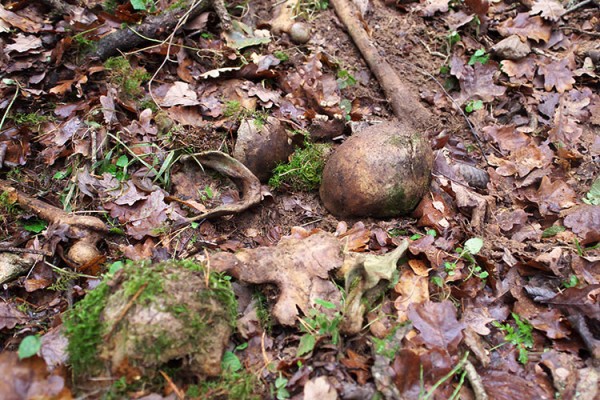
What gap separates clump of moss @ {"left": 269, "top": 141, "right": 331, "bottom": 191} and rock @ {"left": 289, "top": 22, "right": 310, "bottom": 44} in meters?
1.40

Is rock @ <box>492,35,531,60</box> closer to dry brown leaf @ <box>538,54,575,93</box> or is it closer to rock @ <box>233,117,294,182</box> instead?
dry brown leaf @ <box>538,54,575,93</box>

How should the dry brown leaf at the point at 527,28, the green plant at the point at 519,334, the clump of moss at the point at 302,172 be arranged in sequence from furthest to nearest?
the dry brown leaf at the point at 527,28 < the clump of moss at the point at 302,172 < the green plant at the point at 519,334

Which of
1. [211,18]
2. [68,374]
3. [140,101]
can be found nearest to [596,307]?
[68,374]

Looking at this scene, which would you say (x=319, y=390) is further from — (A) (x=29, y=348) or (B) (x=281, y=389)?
(A) (x=29, y=348)

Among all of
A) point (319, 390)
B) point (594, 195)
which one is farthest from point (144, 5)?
point (594, 195)

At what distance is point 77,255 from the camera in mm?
2961

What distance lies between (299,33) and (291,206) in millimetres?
1872

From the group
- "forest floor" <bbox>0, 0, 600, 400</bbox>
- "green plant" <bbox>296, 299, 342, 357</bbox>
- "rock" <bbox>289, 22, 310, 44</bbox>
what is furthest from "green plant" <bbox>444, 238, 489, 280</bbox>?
"rock" <bbox>289, 22, 310, 44</bbox>

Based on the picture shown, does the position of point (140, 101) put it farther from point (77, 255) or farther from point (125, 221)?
point (77, 255)

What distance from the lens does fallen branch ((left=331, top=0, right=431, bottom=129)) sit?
4109mm

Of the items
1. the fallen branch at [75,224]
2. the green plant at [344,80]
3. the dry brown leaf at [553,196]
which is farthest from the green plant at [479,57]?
the fallen branch at [75,224]

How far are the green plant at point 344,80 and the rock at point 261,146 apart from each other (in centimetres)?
99

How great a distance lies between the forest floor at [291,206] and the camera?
2.30 metres

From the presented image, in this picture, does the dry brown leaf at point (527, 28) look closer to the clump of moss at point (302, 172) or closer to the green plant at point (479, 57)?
the green plant at point (479, 57)
